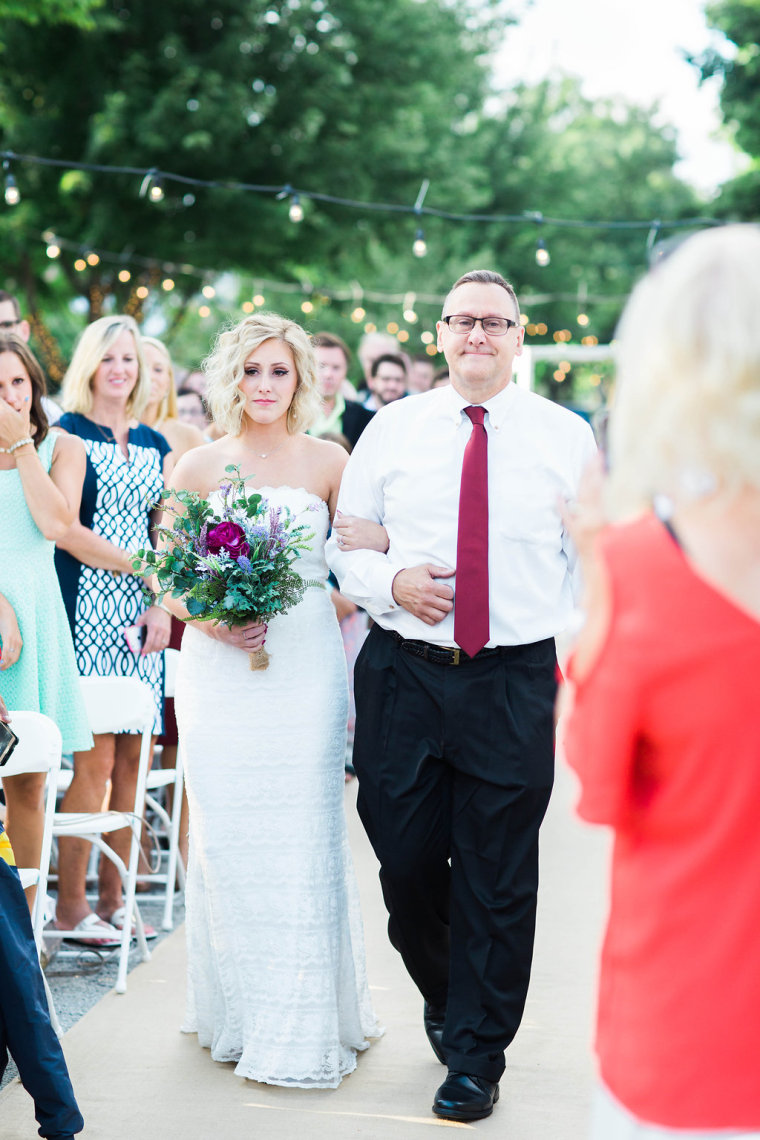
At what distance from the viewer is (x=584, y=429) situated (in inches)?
174

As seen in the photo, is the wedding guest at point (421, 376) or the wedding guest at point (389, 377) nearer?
the wedding guest at point (389, 377)

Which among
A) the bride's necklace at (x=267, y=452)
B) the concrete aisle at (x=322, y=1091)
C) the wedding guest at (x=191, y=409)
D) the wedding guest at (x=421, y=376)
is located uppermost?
the wedding guest at (x=421, y=376)

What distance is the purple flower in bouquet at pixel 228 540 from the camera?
4.38m

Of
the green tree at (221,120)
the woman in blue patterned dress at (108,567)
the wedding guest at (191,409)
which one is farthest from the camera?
the green tree at (221,120)

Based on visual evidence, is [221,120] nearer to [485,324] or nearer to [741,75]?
[741,75]

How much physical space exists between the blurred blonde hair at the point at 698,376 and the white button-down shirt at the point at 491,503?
2.40 metres

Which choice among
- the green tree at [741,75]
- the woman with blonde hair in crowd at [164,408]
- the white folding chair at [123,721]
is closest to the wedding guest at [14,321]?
the woman with blonde hair in crowd at [164,408]

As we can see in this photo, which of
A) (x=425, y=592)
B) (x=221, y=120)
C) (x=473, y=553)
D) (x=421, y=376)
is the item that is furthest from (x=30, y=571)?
(x=221, y=120)

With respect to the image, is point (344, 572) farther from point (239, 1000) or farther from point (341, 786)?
point (239, 1000)

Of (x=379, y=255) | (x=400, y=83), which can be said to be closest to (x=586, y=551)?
(x=400, y=83)

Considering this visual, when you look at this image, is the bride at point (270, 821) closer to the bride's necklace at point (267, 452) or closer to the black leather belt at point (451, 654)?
the bride's necklace at point (267, 452)

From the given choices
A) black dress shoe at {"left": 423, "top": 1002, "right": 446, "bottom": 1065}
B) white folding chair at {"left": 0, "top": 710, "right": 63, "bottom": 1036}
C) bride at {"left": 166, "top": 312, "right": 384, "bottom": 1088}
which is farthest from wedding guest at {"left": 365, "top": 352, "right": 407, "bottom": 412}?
black dress shoe at {"left": 423, "top": 1002, "right": 446, "bottom": 1065}

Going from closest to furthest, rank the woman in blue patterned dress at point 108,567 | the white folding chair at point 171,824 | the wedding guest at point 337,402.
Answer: the woman in blue patterned dress at point 108,567, the white folding chair at point 171,824, the wedding guest at point 337,402

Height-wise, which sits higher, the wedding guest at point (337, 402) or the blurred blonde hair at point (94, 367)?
the wedding guest at point (337, 402)
